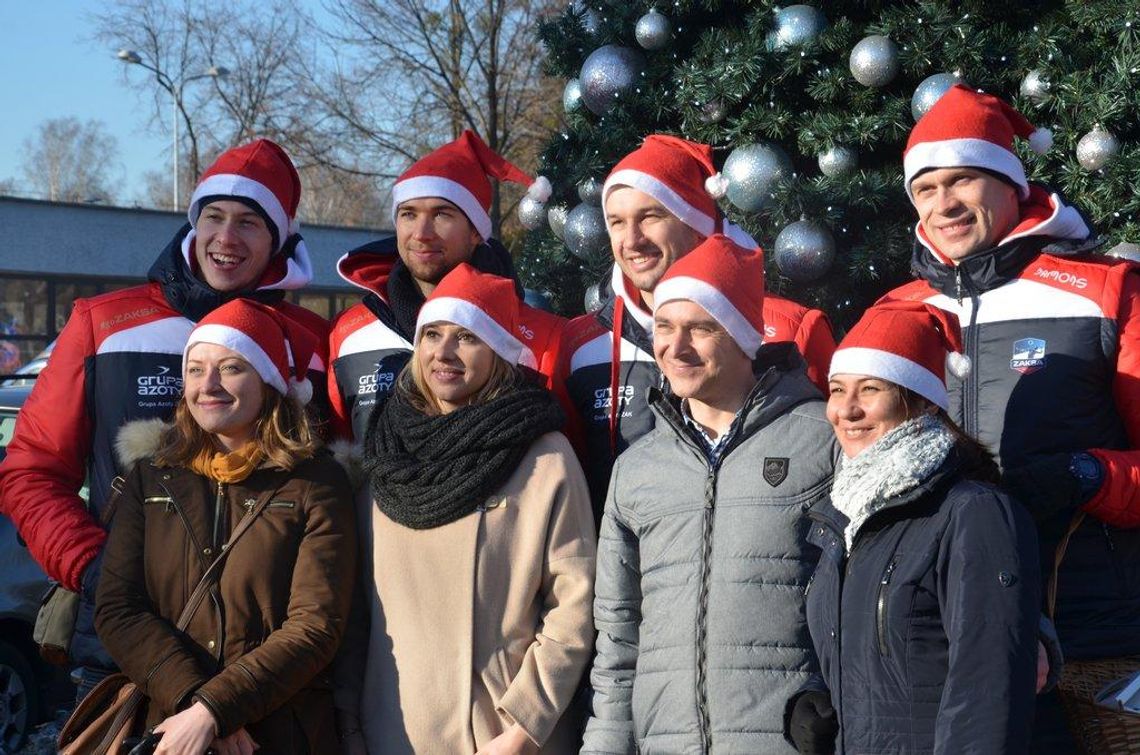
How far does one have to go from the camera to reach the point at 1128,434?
3498mm

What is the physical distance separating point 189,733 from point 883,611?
175cm

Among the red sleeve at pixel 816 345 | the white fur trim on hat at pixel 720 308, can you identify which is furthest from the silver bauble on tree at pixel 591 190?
the white fur trim on hat at pixel 720 308

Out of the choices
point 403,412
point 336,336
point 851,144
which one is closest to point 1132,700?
point 403,412

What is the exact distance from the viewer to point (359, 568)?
Result: 12.0 ft

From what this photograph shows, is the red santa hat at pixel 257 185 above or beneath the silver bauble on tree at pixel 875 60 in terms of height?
beneath

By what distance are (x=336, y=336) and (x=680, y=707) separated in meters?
1.89

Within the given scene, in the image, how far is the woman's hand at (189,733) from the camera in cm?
324

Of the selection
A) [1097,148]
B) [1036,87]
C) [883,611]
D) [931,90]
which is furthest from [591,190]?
Result: [883,611]

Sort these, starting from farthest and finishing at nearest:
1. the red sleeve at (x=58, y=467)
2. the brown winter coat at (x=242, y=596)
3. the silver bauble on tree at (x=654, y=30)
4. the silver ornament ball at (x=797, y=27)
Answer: the silver bauble on tree at (x=654, y=30) < the silver ornament ball at (x=797, y=27) < the red sleeve at (x=58, y=467) < the brown winter coat at (x=242, y=596)

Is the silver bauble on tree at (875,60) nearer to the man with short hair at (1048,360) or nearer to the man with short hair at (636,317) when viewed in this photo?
the man with short hair at (636,317)

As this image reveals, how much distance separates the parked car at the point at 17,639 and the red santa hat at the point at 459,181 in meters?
3.26

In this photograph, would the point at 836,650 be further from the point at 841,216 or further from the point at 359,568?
the point at 841,216

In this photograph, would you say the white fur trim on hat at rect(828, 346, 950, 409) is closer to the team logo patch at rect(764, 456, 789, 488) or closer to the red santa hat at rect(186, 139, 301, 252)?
the team logo patch at rect(764, 456, 789, 488)

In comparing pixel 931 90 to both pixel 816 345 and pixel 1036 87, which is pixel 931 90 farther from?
pixel 816 345
